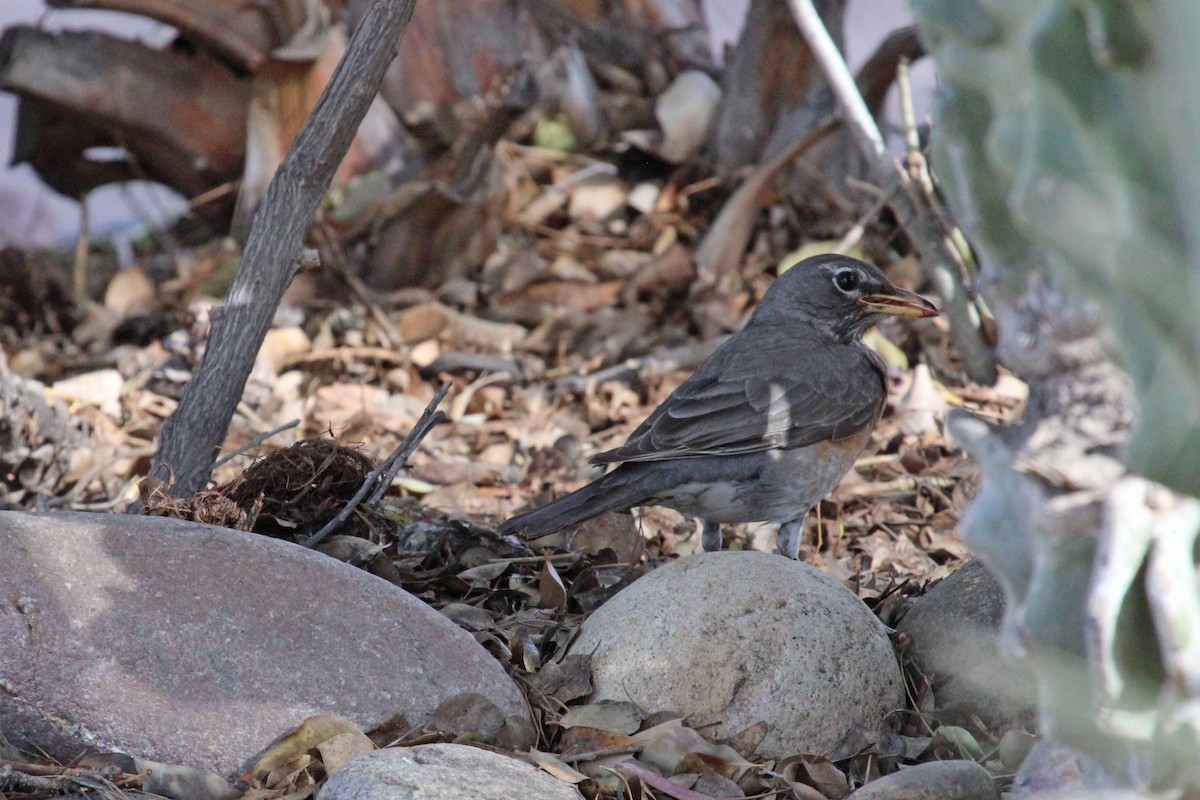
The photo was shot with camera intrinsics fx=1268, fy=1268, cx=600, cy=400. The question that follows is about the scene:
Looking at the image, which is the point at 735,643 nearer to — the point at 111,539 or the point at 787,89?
the point at 111,539

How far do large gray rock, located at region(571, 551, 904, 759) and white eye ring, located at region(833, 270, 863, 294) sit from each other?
7.02 ft

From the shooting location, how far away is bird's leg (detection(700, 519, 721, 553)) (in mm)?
4750

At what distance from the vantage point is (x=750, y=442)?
4605mm

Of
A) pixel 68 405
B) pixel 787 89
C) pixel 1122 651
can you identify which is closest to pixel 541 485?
pixel 68 405

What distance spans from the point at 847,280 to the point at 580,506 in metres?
1.70

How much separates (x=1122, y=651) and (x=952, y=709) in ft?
5.97

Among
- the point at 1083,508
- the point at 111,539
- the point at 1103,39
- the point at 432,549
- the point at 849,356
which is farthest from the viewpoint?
the point at 849,356

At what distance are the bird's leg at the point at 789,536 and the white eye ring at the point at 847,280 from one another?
106 cm

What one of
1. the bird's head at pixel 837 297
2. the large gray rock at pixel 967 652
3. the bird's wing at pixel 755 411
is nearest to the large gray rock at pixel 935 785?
the large gray rock at pixel 967 652

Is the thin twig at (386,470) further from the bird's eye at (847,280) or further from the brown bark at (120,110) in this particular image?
the brown bark at (120,110)

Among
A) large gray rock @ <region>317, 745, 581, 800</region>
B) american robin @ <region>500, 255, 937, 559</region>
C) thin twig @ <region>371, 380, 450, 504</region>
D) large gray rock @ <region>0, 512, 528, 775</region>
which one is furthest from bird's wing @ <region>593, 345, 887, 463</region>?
large gray rock @ <region>317, 745, 581, 800</region>

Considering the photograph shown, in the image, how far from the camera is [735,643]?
313 cm

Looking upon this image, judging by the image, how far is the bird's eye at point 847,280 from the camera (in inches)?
205

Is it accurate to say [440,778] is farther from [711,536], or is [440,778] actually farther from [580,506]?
[711,536]
